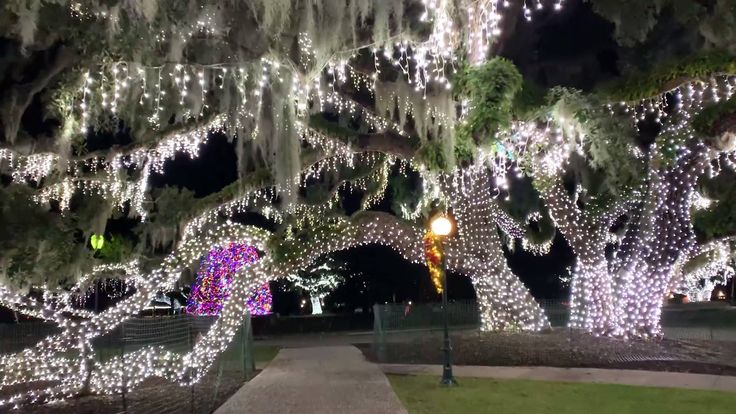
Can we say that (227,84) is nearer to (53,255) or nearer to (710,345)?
(53,255)

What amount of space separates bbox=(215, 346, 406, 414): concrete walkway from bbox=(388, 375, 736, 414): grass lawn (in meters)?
0.48

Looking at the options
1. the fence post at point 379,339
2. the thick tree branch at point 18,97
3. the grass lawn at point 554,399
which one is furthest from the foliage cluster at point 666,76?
the thick tree branch at point 18,97

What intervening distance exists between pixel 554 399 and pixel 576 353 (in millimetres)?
4091

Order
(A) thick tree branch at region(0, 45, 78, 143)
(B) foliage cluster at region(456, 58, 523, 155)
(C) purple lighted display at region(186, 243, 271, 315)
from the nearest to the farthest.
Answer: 1. (B) foliage cluster at region(456, 58, 523, 155)
2. (A) thick tree branch at region(0, 45, 78, 143)
3. (C) purple lighted display at region(186, 243, 271, 315)

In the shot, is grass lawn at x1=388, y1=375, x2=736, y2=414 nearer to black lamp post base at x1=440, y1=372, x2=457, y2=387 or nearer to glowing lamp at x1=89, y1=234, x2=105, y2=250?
black lamp post base at x1=440, y1=372, x2=457, y2=387

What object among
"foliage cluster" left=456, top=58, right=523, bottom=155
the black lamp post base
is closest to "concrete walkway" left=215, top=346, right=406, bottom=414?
the black lamp post base

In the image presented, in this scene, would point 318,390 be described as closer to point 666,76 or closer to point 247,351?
point 247,351

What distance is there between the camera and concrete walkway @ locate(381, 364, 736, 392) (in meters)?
10.7

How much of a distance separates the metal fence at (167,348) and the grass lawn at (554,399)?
320 cm

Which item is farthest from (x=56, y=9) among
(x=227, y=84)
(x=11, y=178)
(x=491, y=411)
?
(x=491, y=411)

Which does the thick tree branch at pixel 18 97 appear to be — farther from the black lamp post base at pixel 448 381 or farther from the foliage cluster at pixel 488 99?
the black lamp post base at pixel 448 381

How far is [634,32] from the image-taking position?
44.4ft

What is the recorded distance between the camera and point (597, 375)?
11.9m

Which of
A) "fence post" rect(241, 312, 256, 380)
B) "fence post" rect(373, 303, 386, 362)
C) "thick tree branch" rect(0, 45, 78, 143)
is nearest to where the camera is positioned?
"thick tree branch" rect(0, 45, 78, 143)
